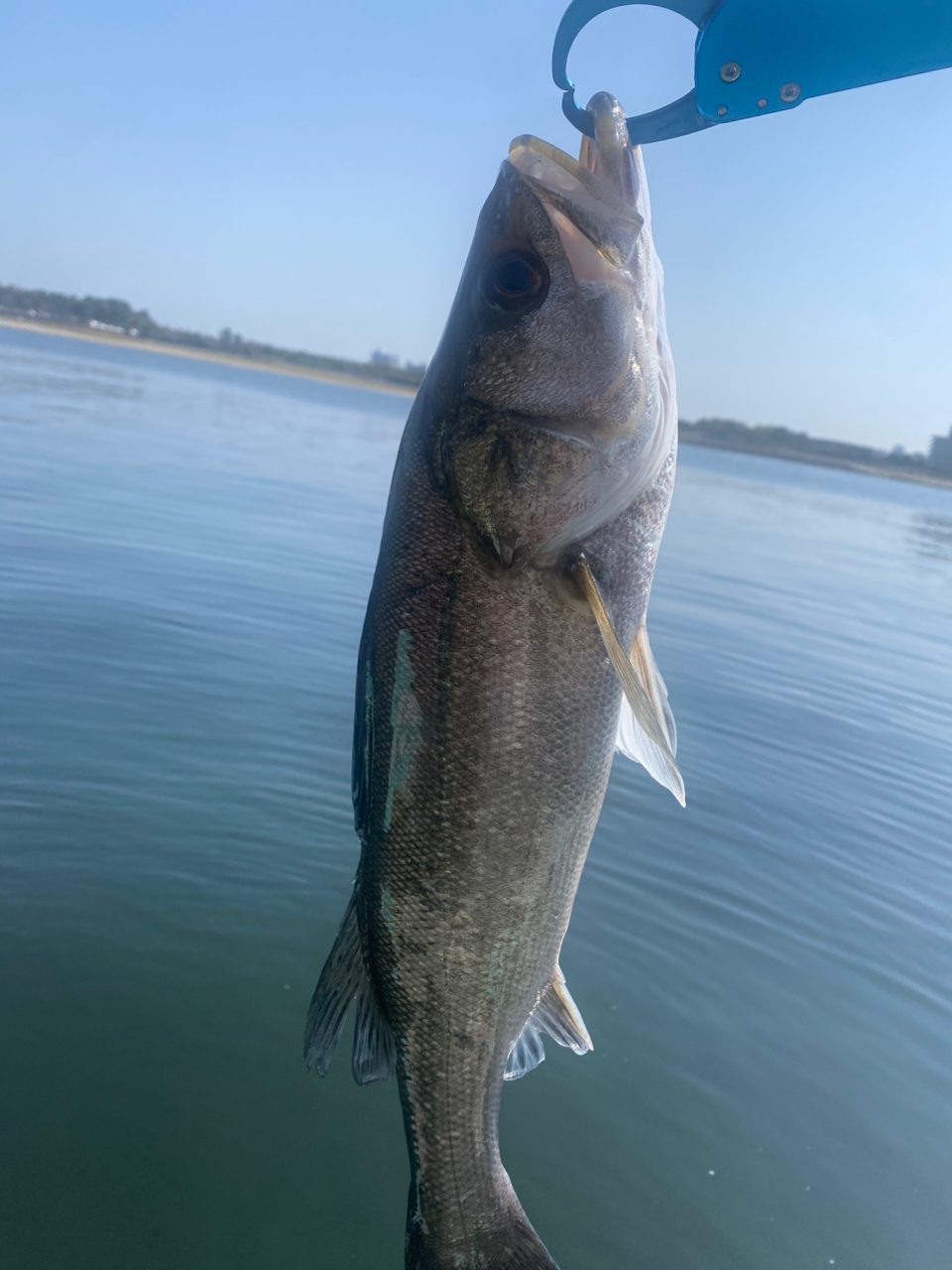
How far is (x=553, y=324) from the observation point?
227cm

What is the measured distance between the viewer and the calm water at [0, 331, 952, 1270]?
157 inches

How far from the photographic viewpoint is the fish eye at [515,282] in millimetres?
2273

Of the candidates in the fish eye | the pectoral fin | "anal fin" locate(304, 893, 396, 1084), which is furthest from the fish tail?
the fish eye

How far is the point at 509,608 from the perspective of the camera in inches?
86.6

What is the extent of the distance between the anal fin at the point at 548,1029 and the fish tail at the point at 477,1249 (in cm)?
36

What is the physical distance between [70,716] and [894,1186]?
608 centimetres

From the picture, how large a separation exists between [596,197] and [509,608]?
0.95 m

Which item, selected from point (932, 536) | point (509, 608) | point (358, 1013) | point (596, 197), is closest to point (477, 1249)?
point (358, 1013)

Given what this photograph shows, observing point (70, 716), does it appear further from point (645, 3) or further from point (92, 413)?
point (92, 413)

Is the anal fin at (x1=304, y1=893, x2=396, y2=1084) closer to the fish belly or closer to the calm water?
the fish belly

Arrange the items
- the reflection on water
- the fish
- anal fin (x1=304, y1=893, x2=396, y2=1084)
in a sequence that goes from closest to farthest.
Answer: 1. the fish
2. anal fin (x1=304, y1=893, x2=396, y2=1084)
3. the reflection on water

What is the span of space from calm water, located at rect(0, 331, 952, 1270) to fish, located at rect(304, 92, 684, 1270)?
212 centimetres

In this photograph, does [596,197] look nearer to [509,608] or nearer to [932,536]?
[509,608]

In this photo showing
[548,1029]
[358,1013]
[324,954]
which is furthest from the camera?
[324,954]
